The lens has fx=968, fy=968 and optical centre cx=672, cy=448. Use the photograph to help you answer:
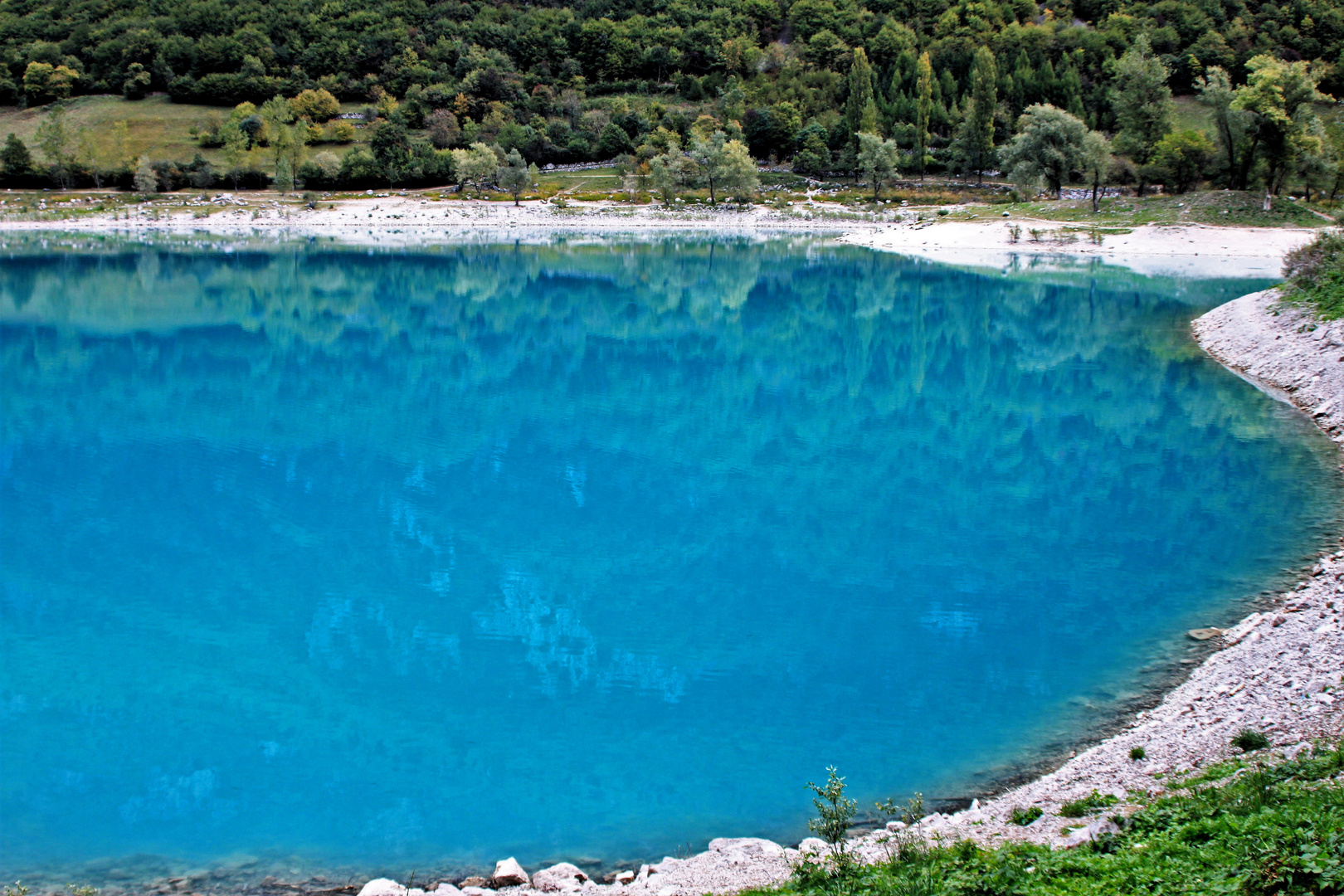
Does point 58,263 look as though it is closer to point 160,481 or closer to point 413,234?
point 413,234

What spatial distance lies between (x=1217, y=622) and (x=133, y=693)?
11.6m

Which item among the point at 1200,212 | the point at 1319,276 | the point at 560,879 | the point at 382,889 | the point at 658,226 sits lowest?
the point at 560,879

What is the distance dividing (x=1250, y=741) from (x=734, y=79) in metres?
110

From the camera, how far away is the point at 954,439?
1908cm

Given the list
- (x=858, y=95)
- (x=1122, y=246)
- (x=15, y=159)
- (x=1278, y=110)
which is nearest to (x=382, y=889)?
(x=1122, y=246)

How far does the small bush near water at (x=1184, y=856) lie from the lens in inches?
182

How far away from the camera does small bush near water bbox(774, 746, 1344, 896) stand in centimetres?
463

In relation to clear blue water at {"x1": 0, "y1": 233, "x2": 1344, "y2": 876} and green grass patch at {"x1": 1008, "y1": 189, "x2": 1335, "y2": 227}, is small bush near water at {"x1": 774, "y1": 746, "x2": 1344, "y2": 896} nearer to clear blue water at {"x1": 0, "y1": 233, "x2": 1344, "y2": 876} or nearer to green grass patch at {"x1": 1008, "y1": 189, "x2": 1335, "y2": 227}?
clear blue water at {"x1": 0, "y1": 233, "x2": 1344, "y2": 876}

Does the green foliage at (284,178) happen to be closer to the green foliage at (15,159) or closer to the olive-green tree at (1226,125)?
the green foliage at (15,159)

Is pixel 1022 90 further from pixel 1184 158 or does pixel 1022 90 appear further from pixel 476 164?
pixel 476 164

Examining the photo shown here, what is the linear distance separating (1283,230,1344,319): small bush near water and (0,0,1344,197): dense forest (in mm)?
25491

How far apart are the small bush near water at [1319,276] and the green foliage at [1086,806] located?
66.2ft

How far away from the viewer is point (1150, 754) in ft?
25.5

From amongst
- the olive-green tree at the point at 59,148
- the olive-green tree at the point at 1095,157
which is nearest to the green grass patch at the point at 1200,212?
the olive-green tree at the point at 1095,157
